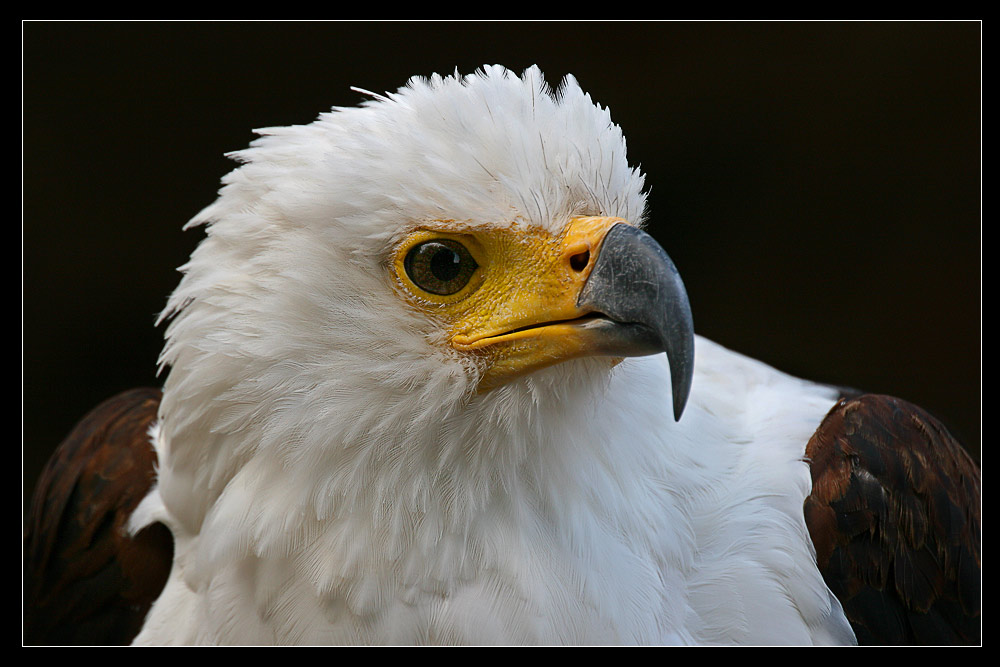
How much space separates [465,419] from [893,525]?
1.19 m

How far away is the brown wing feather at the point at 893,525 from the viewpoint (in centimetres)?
214

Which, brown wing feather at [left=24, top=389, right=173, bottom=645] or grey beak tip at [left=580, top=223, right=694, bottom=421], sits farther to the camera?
Answer: brown wing feather at [left=24, top=389, right=173, bottom=645]

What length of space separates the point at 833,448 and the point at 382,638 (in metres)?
1.25

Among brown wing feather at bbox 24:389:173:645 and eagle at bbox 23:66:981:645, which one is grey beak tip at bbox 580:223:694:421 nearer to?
eagle at bbox 23:66:981:645

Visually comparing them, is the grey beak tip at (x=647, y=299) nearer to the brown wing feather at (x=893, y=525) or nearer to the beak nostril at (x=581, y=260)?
the beak nostril at (x=581, y=260)

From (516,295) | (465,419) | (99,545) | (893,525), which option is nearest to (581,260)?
(516,295)

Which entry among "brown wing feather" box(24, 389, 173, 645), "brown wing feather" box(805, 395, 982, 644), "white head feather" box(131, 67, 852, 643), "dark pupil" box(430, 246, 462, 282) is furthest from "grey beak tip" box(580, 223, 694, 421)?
"brown wing feather" box(24, 389, 173, 645)

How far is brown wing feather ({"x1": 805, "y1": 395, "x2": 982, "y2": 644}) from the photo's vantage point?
2139mm

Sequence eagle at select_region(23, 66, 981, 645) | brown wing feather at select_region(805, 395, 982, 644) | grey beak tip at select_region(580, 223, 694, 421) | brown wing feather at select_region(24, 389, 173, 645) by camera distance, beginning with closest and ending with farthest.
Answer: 1. grey beak tip at select_region(580, 223, 694, 421)
2. eagle at select_region(23, 66, 981, 645)
3. brown wing feather at select_region(805, 395, 982, 644)
4. brown wing feather at select_region(24, 389, 173, 645)

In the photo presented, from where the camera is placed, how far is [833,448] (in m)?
2.22

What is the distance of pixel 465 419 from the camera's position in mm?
1828

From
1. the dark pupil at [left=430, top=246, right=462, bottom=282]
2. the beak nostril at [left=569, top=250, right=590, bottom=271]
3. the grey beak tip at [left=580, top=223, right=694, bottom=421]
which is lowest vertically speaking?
the grey beak tip at [left=580, top=223, right=694, bottom=421]

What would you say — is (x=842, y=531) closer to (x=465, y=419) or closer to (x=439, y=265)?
(x=465, y=419)

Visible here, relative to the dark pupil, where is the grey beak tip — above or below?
below
